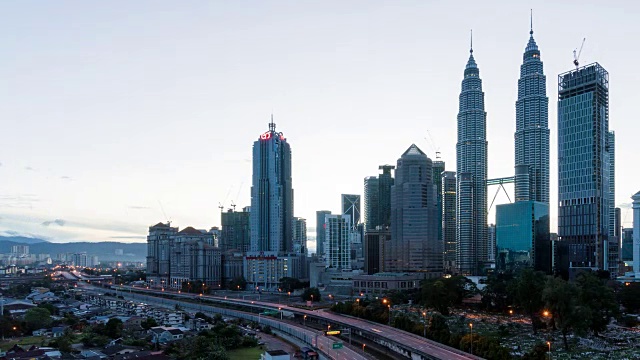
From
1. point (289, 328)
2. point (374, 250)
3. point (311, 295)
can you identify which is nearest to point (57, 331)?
point (289, 328)

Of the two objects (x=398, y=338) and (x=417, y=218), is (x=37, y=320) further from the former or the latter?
(x=417, y=218)

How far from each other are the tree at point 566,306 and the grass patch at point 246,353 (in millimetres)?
33773

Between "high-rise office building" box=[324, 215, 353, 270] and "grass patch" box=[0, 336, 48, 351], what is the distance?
115650 millimetres

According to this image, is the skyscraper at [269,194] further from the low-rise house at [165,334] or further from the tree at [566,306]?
the tree at [566,306]

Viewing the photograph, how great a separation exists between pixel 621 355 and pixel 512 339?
12380mm

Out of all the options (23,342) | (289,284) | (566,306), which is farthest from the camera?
(289,284)

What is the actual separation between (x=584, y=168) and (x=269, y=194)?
104343 mm

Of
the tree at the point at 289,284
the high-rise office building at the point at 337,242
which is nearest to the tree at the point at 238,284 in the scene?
the tree at the point at 289,284

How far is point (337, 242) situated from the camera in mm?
180375

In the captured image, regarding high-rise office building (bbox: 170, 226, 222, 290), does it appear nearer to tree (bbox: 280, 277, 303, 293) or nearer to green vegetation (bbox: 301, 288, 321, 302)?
tree (bbox: 280, 277, 303, 293)

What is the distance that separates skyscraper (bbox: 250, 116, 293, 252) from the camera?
193m

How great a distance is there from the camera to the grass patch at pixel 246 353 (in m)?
60.2

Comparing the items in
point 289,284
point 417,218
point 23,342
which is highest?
point 417,218

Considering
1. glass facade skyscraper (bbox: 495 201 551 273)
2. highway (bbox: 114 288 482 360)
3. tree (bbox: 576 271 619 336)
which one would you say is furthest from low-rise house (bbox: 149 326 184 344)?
glass facade skyscraper (bbox: 495 201 551 273)
